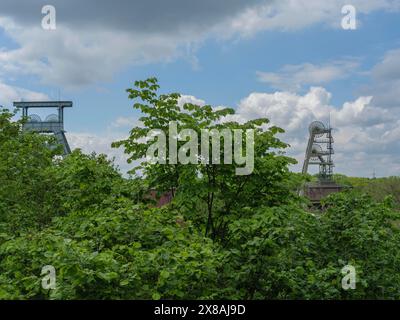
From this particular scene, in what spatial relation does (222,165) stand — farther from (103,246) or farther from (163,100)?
(103,246)
